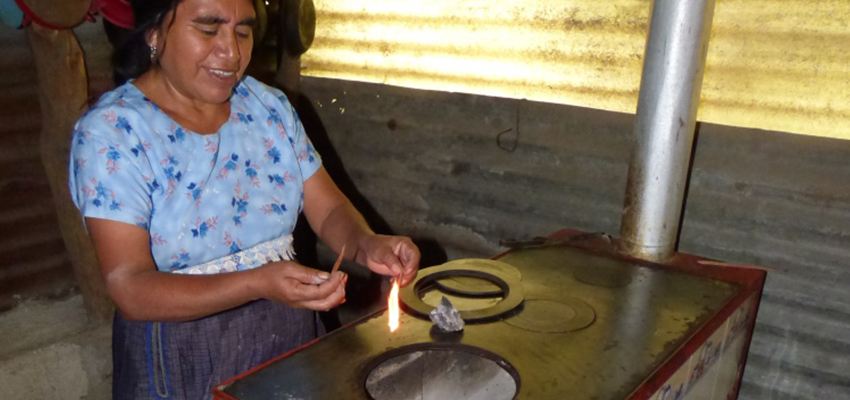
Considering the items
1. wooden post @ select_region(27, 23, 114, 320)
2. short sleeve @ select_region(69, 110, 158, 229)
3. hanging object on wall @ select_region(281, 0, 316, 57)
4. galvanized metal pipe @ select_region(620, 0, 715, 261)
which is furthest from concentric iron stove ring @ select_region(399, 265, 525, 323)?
wooden post @ select_region(27, 23, 114, 320)

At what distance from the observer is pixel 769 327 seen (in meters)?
2.51

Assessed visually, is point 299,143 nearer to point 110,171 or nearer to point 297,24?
point 110,171

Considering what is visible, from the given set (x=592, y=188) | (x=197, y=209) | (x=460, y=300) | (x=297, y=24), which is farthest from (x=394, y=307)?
(x=297, y=24)

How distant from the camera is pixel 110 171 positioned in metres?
1.59

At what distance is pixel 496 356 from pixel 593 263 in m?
0.85

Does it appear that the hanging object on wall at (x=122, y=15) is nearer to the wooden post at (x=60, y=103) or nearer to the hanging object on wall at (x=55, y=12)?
the hanging object on wall at (x=55, y=12)

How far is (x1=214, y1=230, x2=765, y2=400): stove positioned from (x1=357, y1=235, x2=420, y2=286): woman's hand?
0.09 meters

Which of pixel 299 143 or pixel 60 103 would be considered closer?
pixel 299 143

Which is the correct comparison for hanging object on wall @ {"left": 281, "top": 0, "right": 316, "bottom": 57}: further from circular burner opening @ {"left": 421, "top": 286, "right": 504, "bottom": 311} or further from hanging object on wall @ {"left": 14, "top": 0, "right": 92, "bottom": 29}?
circular burner opening @ {"left": 421, "top": 286, "right": 504, "bottom": 311}

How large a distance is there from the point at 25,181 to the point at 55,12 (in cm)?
90

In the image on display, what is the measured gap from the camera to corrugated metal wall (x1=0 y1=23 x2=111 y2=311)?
3.31m

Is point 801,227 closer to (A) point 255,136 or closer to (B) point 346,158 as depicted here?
(A) point 255,136

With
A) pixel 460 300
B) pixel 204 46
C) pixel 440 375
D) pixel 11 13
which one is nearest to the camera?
pixel 204 46

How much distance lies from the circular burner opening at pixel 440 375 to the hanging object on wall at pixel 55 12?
102 inches
